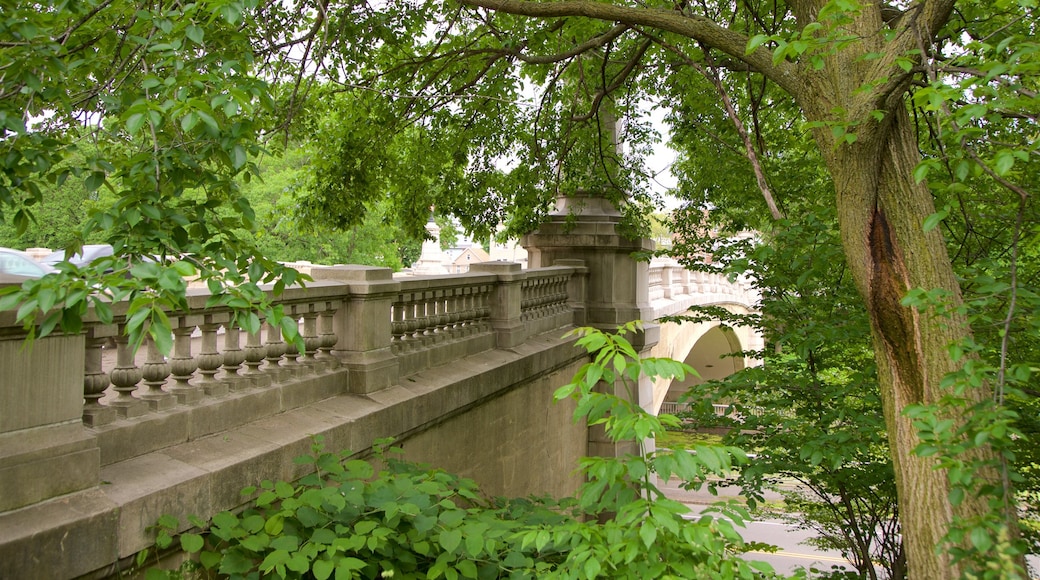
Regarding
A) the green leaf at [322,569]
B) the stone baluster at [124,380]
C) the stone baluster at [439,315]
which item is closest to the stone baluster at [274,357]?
the stone baluster at [124,380]

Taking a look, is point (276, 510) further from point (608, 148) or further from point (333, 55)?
point (608, 148)

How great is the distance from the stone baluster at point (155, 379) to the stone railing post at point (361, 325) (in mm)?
1505

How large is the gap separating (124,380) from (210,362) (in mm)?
571

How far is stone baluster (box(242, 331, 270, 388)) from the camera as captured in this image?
459 cm

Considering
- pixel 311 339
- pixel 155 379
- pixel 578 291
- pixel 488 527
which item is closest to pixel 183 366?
pixel 155 379

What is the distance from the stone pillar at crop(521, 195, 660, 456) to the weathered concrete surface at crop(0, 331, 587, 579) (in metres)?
1.53

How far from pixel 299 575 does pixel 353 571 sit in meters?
0.30

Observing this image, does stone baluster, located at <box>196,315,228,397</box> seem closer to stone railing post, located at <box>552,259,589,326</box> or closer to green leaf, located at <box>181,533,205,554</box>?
green leaf, located at <box>181,533,205,554</box>

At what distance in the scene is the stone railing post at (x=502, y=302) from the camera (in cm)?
793

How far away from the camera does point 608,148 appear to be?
10.4 metres

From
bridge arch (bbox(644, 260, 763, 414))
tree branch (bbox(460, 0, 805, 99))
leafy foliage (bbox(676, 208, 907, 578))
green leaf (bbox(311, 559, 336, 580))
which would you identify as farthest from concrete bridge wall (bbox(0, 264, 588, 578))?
bridge arch (bbox(644, 260, 763, 414))

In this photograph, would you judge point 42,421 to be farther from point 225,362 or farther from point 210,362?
point 225,362

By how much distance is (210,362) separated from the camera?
429cm

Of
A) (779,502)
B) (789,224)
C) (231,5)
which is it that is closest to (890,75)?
(789,224)
